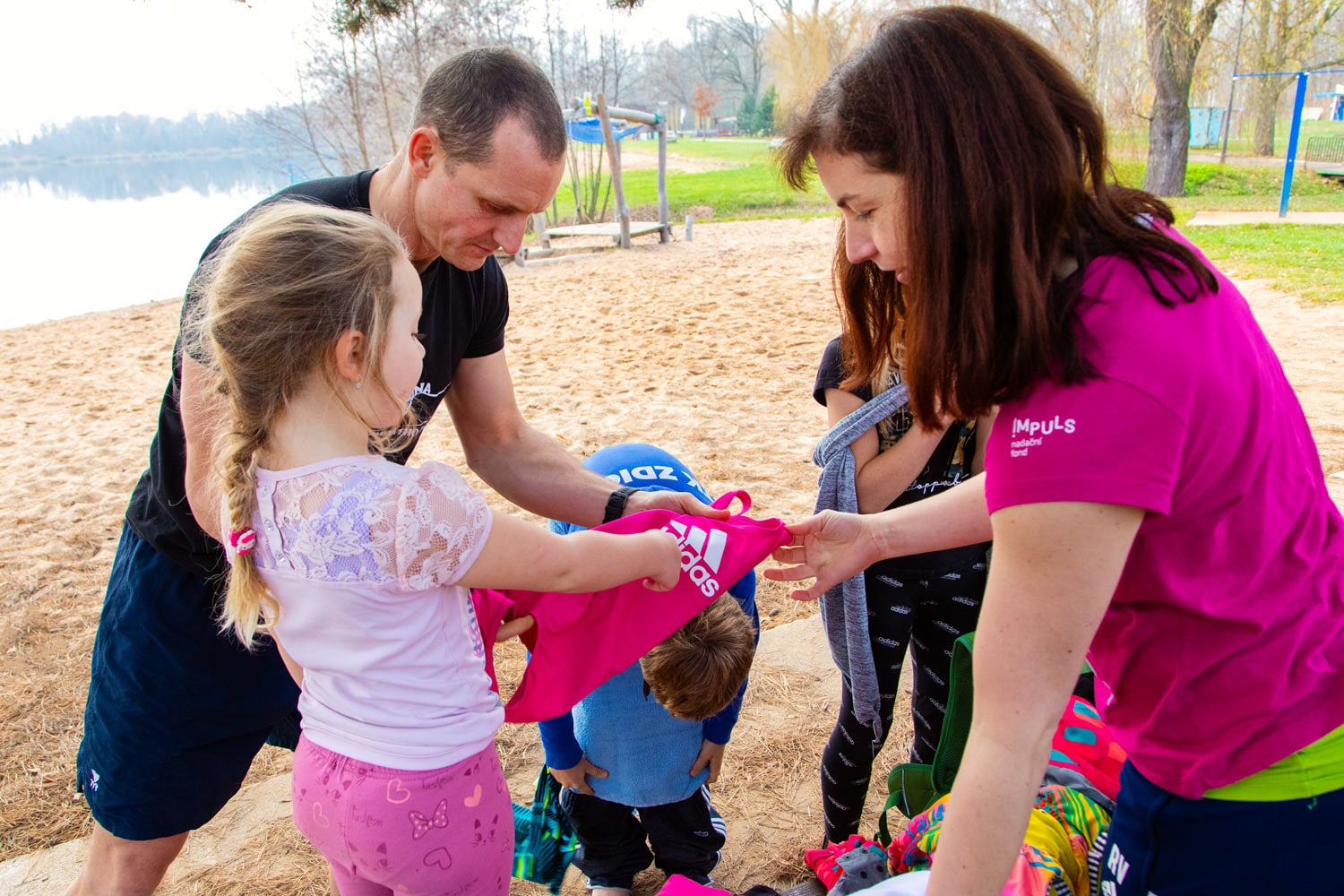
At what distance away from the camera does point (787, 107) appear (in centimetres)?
185

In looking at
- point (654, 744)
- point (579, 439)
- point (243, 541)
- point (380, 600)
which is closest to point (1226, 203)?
point (579, 439)

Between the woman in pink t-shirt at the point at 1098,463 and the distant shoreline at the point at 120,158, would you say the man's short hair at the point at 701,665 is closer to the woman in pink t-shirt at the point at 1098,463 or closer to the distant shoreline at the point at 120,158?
the woman in pink t-shirt at the point at 1098,463

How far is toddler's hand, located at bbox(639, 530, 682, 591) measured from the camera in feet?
6.36

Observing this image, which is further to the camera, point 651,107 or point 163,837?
point 651,107

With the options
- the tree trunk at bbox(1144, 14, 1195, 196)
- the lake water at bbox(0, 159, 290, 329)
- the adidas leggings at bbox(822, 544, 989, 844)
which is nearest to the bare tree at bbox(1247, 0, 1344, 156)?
the tree trunk at bbox(1144, 14, 1195, 196)

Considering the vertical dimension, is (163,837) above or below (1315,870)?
below

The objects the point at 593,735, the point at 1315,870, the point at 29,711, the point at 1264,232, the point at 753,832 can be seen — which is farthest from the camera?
the point at 1264,232

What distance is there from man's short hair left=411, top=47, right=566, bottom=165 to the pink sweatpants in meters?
1.34

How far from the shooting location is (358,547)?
5.05 feet

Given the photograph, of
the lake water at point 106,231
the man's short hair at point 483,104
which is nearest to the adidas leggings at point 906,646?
the man's short hair at point 483,104

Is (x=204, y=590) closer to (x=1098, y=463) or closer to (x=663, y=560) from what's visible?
(x=663, y=560)

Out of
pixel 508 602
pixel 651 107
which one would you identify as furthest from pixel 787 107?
pixel 651 107

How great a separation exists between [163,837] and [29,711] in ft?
7.41

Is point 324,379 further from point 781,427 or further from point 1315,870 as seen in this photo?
point 781,427
